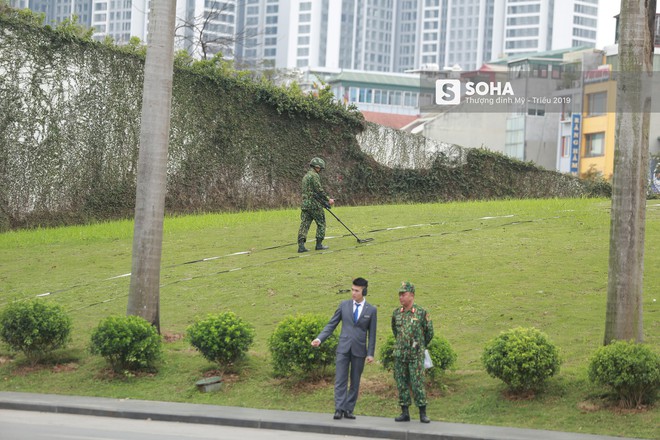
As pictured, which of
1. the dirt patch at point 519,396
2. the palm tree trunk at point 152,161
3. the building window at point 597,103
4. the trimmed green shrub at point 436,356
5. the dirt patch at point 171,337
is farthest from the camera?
the building window at point 597,103

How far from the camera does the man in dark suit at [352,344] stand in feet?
39.5

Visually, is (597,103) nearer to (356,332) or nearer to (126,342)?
(126,342)

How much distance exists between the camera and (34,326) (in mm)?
14305

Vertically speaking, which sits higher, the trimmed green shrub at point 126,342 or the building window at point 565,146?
the building window at point 565,146

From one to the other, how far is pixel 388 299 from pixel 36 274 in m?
7.63

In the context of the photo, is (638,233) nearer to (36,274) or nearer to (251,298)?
(251,298)

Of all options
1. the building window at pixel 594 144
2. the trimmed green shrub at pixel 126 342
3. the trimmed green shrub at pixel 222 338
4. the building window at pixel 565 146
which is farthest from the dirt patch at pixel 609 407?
the building window at pixel 565 146

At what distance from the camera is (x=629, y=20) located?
12.6m

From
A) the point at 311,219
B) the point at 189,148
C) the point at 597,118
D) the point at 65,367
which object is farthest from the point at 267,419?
the point at 597,118

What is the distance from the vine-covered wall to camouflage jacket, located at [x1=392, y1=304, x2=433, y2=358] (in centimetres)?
1755

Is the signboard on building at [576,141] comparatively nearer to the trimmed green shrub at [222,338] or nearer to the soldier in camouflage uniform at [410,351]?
the trimmed green shrub at [222,338]

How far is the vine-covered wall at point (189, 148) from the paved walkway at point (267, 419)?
14932mm

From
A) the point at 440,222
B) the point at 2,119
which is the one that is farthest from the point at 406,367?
the point at 2,119

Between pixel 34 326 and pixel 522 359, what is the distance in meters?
6.76
